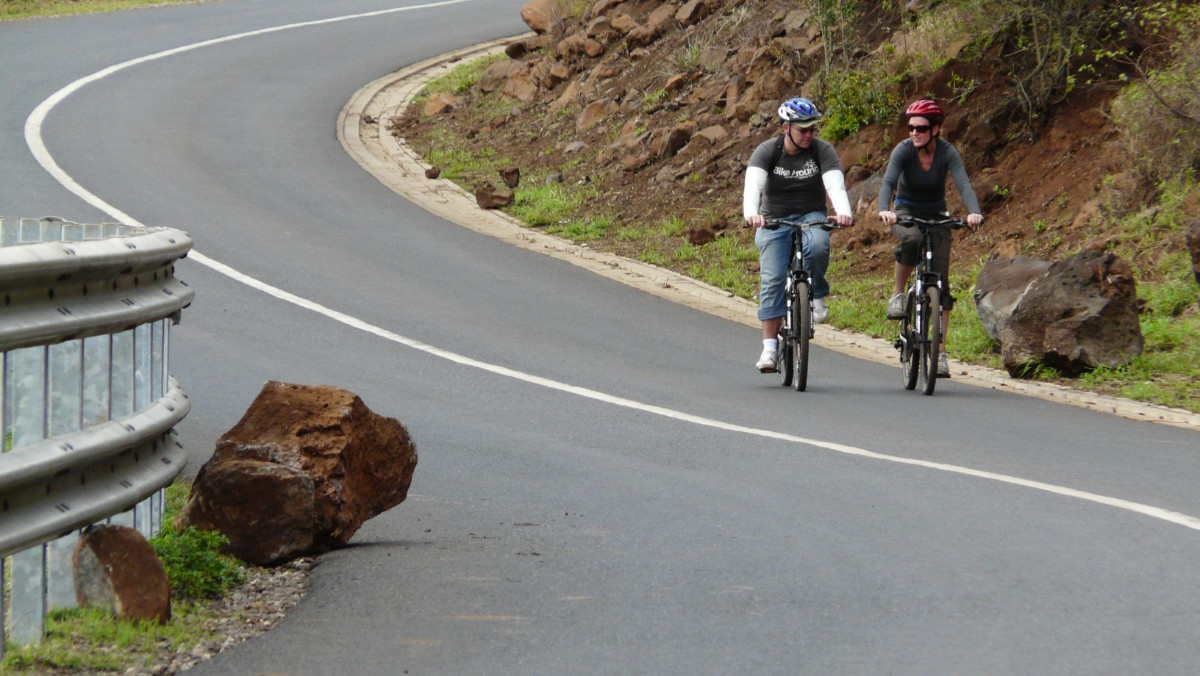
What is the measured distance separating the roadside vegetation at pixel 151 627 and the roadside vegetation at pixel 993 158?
7621 mm

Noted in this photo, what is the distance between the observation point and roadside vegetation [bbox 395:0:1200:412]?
1386 centimetres

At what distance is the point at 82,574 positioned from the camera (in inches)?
191

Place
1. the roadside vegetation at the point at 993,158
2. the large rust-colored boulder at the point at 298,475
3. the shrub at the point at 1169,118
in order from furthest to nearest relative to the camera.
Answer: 1. the shrub at the point at 1169,118
2. the roadside vegetation at the point at 993,158
3. the large rust-colored boulder at the point at 298,475

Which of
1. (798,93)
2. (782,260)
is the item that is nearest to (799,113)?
(782,260)

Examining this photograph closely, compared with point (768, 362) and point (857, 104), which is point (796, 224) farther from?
point (857, 104)

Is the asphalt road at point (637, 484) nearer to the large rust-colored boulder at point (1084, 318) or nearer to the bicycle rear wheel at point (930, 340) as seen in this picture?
the bicycle rear wheel at point (930, 340)

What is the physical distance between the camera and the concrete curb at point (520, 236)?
38.2 feet

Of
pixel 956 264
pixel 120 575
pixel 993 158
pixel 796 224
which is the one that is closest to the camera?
pixel 120 575

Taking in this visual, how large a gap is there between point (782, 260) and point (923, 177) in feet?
4.16

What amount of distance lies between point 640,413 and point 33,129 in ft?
52.9

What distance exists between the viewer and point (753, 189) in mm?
11438

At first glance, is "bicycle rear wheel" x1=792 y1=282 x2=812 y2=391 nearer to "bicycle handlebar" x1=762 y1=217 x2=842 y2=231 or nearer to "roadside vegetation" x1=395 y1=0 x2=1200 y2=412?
"bicycle handlebar" x1=762 y1=217 x2=842 y2=231

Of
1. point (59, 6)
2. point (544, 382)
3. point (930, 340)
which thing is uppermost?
point (59, 6)

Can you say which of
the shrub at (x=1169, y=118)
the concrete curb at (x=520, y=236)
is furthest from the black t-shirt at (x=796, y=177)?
the shrub at (x=1169, y=118)
